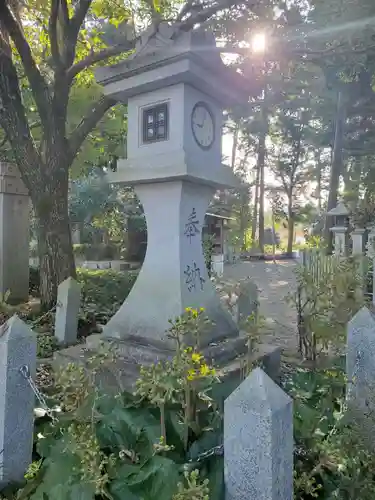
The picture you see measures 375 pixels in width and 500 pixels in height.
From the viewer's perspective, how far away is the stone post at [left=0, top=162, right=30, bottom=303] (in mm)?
7320

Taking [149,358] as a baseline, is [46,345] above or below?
below

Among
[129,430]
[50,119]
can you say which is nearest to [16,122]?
[50,119]

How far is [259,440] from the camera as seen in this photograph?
156 centimetres

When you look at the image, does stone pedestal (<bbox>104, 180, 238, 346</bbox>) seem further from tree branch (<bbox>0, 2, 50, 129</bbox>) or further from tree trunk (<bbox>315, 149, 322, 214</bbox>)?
tree trunk (<bbox>315, 149, 322, 214</bbox>)

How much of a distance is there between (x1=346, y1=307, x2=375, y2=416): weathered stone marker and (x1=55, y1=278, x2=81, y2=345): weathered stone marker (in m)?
3.28

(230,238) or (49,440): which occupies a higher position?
(230,238)

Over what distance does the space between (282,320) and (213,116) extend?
4.16 metres

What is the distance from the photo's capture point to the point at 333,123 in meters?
17.4

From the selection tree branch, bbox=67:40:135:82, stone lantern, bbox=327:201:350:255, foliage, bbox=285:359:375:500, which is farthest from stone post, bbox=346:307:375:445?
stone lantern, bbox=327:201:350:255

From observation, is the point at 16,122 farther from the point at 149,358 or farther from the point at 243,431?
the point at 243,431

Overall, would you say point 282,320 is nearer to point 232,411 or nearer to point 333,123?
point 232,411

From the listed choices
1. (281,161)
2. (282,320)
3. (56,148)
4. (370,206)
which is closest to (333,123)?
(370,206)

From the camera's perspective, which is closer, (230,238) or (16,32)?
(16,32)

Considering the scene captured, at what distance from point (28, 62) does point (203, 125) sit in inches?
140
